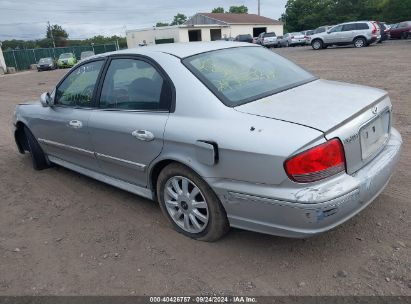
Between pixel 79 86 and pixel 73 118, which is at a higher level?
pixel 79 86

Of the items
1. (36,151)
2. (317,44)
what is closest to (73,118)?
(36,151)

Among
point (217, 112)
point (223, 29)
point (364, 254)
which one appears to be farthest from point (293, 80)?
point (223, 29)

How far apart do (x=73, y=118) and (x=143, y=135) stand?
127 cm

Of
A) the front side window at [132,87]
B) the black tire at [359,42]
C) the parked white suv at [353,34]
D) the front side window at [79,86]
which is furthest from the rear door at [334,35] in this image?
the front side window at [132,87]

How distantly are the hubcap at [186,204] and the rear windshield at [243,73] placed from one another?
774 millimetres

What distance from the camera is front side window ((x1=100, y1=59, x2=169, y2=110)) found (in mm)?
3408

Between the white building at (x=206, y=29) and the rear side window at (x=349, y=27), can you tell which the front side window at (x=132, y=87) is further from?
the white building at (x=206, y=29)

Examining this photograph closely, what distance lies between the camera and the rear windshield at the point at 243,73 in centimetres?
314

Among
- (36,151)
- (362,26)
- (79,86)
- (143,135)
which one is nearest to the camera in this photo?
(143,135)

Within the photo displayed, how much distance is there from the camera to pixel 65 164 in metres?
4.81

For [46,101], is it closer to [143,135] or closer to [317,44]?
[143,135]

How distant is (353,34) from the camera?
25234 millimetres

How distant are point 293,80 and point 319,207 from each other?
4.93 feet

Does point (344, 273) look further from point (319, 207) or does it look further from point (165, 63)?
point (165, 63)
